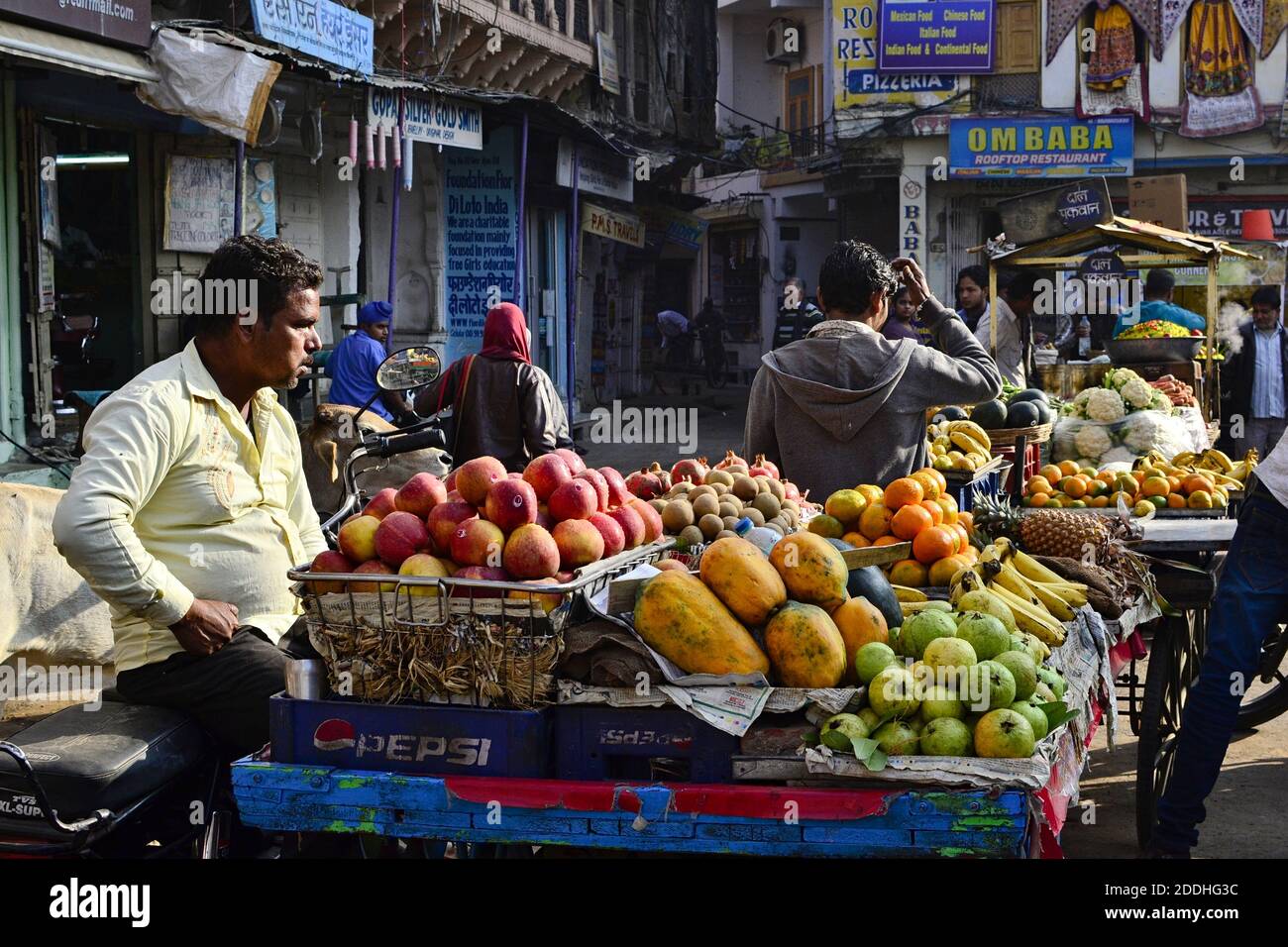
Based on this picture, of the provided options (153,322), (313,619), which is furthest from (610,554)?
(153,322)

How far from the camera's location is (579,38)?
22719 millimetres

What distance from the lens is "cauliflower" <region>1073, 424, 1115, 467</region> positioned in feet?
26.9

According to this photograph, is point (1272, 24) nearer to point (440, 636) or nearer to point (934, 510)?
point (934, 510)

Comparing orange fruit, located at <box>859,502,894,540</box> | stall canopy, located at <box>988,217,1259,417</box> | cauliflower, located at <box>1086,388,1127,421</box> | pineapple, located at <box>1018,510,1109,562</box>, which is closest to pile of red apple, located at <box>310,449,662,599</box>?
orange fruit, located at <box>859,502,894,540</box>

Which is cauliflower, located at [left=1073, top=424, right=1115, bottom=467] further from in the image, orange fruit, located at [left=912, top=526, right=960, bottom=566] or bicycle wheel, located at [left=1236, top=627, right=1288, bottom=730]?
orange fruit, located at [left=912, top=526, right=960, bottom=566]

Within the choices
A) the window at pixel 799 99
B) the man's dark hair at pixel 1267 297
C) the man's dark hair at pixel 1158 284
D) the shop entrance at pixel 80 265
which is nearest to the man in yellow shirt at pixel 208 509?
the shop entrance at pixel 80 265

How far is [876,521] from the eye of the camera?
421cm

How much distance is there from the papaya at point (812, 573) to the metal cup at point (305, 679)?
42.9 inches

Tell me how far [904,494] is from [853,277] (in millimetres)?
1073

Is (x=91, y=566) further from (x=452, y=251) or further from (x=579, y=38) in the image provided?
(x=579, y=38)

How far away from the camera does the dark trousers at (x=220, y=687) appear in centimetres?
328

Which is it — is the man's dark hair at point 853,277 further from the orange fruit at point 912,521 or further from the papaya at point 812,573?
the papaya at point 812,573

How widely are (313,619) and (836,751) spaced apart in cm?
116

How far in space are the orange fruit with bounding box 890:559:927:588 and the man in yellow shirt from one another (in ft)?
5.79
